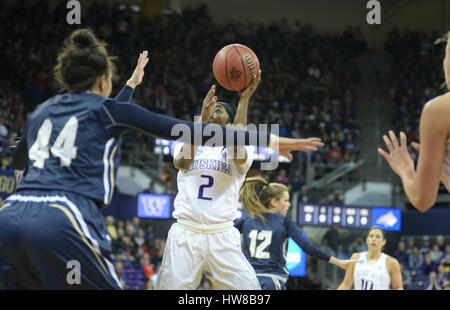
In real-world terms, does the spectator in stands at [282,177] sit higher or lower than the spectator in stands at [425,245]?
higher

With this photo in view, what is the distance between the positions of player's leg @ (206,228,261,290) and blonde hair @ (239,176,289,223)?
4.98 ft

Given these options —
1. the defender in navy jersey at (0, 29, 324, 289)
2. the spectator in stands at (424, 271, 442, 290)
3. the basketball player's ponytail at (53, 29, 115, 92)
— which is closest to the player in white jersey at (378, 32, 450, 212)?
the defender in navy jersey at (0, 29, 324, 289)

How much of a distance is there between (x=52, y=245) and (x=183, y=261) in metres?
1.77

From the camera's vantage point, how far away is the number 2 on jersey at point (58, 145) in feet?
9.93

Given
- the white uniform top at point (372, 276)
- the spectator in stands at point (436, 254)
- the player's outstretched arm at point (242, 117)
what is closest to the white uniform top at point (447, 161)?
the player's outstretched arm at point (242, 117)

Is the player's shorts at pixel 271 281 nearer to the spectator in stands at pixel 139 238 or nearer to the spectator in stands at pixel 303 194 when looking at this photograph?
the spectator in stands at pixel 139 238

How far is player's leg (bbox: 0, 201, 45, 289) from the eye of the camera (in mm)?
2879

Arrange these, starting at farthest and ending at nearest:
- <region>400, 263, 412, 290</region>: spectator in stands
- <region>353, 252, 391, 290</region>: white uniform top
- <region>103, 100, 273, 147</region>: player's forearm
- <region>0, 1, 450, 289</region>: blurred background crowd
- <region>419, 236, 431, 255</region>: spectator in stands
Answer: <region>0, 1, 450, 289</region>: blurred background crowd < <region>419, 236, 431, 255</region>: spectator in stands < <region>400, 263, 412, 290</region>: spectator in stands < <region>353, 252, 391, 290</region>: white uniform top < <region>103, 100, 273, 147</region>: player's forearm

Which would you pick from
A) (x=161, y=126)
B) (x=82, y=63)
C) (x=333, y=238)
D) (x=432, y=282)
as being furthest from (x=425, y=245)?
(x=82, y=63)

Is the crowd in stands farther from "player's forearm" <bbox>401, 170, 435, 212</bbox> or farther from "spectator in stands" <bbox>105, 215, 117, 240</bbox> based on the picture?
"player's forearm" <bbox>401, 170, 435, 212</bbox>

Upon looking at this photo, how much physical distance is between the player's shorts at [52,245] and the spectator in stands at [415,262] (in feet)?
39.7

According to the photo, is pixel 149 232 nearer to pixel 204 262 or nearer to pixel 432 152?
pixel 204 262
